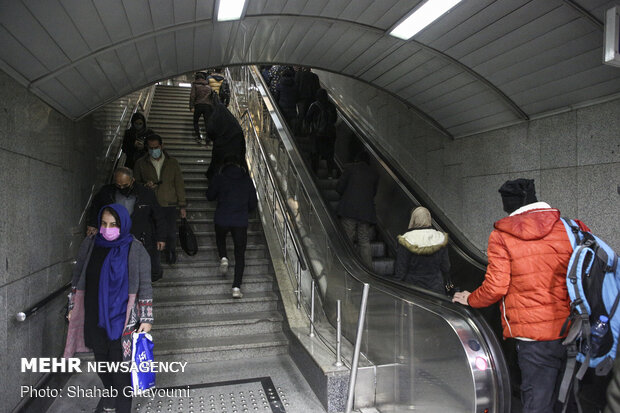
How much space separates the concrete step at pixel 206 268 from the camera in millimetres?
5320

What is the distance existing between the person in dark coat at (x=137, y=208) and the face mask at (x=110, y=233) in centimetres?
88

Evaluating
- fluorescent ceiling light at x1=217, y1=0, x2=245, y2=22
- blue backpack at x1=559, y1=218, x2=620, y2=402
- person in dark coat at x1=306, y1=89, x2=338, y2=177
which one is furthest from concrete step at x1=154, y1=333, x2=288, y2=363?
person in dark coat at x1=306, y1=89, x2=338, y2=177

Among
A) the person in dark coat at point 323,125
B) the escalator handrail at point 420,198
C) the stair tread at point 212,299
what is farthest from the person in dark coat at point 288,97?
the stair tread at point 212,299

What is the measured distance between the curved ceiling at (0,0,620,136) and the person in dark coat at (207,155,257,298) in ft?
4.32

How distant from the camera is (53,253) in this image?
3582 millimetres

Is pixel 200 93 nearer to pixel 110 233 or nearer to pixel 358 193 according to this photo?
pixel 358 193

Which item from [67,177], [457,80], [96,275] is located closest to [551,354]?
[96,275]

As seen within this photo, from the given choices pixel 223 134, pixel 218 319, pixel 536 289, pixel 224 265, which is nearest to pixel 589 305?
pixel 536 289

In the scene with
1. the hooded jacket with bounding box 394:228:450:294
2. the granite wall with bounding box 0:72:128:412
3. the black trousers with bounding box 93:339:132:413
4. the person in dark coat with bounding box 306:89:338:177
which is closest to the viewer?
the granite wall with bounding box 0:72:128:412

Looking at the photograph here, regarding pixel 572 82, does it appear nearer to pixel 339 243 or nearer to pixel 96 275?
pixel 339 243

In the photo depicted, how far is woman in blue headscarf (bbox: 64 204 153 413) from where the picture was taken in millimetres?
2881

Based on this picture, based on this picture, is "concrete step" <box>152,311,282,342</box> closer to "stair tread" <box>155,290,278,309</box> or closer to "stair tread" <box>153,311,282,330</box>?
"stair tread" <box>153,311,282,330</box>

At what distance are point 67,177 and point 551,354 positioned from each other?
4.22 m

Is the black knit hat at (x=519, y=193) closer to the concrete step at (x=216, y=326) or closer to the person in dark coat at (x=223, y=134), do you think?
the concrete step at (x=216, y=326)
